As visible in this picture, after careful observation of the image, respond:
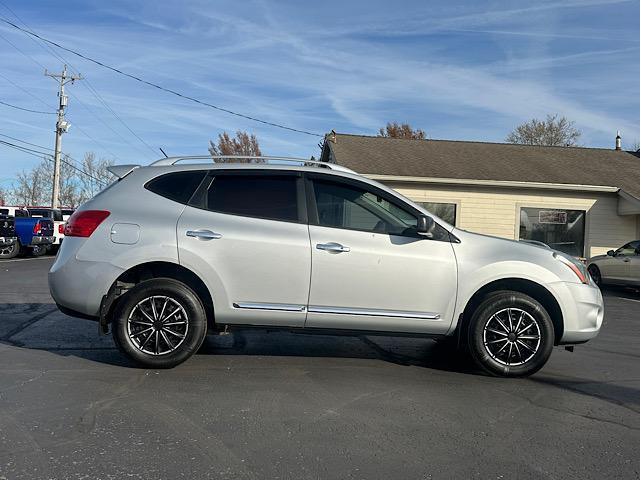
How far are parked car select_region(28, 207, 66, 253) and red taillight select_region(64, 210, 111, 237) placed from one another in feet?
51.7

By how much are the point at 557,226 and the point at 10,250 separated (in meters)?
18.0

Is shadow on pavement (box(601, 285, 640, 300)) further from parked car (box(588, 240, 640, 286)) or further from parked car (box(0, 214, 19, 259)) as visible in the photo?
parked car (box(0, 214, 19, 259))

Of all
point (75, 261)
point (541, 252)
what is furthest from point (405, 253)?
point (75, 261)

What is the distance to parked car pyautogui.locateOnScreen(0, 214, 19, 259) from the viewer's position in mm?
19234

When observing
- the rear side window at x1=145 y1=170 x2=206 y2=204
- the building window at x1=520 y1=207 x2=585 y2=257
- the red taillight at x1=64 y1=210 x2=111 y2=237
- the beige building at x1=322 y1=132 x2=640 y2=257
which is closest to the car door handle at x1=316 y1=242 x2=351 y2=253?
the rear side window at x1=145 y1=170 x2=206 y2=204

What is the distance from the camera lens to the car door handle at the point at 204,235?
5180 millimetres

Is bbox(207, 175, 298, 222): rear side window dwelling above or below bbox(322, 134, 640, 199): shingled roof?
below

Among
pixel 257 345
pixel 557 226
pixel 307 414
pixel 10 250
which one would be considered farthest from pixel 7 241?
pixel 307 414

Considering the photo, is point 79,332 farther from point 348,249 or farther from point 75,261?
point 348,249

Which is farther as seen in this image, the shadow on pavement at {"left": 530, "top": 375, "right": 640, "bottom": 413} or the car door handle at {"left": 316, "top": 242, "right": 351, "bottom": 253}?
the car door handle at {"left": 316, "top": 242, "right": 351, "bottom": 253}

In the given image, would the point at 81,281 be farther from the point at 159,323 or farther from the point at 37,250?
the point at 37,250

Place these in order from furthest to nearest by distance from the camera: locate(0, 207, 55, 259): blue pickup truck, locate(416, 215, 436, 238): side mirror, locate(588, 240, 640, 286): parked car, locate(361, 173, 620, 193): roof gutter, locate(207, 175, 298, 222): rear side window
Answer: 1. locate(0, 207, 55, 259): blue pickup truck
2. locate(361, 173, 620, 193): roof gutter
3. locate(588, 240, 640, 286): parked car
4. locate(207, 175, 298, 222): rear side window
5. locate(416, 215, 436, 238): side mirror

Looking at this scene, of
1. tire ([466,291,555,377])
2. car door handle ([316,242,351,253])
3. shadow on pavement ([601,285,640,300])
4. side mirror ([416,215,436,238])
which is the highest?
side mirror ([416,215,436,238])

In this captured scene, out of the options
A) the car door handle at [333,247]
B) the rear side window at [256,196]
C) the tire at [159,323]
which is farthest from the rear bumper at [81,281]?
the car door handle at [333,247]
